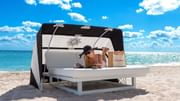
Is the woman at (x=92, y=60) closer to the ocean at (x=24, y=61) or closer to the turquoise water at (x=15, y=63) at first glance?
the ocean at (x=24, y=61)

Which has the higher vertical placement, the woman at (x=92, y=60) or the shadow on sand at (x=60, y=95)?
the woman at (x=92, y=60)

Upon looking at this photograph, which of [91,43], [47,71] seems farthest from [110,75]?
[91,43]

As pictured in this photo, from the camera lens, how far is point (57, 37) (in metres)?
8.05

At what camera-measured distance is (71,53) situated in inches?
314

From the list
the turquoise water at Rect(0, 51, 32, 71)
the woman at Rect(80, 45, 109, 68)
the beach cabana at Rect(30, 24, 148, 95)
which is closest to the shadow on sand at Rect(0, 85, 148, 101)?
the beach cabana at Rect(30, 24, 148, 95)

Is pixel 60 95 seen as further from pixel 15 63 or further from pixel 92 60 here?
pixel 15 63

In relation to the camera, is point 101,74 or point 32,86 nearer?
point 101,74

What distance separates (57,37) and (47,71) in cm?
109

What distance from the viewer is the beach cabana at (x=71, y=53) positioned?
6000mm

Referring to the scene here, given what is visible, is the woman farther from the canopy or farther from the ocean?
the ocean

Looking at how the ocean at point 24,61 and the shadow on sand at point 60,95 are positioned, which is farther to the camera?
the ocean at point 24,61

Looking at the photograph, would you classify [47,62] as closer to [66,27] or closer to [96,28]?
[66,27]

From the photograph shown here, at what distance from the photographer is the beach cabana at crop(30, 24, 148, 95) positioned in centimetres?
600

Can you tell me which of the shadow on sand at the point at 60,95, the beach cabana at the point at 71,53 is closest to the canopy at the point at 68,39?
the beach cabana at the point at 71,53
